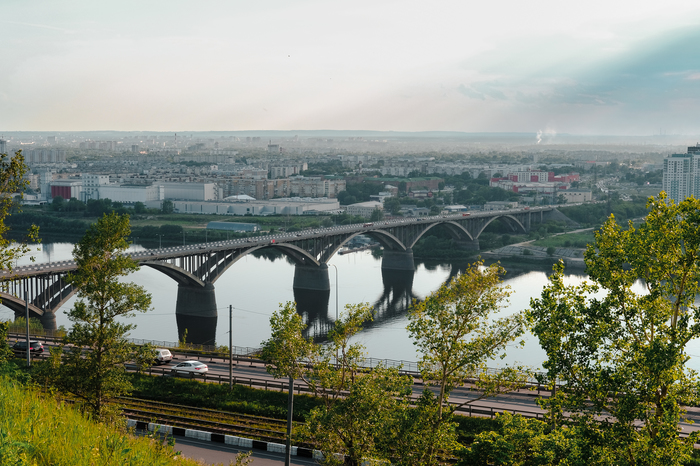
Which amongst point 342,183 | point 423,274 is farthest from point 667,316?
point 342,183

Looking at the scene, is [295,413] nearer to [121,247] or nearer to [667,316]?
[121,247]

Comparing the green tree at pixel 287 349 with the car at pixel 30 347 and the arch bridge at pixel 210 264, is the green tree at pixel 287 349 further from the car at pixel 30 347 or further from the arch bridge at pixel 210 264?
the car at pixel 30 347

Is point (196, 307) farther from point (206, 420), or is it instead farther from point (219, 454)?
point (219, 454)

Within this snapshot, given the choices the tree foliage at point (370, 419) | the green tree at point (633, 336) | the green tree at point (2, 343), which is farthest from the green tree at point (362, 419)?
the green tree at point (2, 343)

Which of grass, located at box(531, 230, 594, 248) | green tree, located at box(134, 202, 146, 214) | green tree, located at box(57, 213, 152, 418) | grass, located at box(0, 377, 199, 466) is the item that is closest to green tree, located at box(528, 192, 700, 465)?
grass, located at box(0, 377, 199, 466)

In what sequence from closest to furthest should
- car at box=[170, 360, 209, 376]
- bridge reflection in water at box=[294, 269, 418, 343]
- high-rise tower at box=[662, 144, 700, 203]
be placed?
car at box=[170, 360, 209, 376] → bridge reflection in water at box=[294, 269, 418, 343] → high-rise tower at box=[662, 144, 700, 203]

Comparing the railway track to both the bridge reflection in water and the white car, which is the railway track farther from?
the bridge reflection in water

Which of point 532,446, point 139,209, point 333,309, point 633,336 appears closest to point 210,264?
point 333,309
